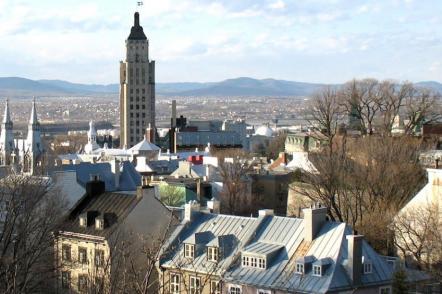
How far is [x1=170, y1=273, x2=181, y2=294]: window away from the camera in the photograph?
4362 cm

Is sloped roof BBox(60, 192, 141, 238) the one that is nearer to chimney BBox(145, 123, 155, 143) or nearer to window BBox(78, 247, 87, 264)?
window BBox(78, 247, 87, 264)

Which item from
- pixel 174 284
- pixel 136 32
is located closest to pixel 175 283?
pixel 174 284

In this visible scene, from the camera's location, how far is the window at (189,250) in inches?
1759

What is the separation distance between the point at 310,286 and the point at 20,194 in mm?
13915

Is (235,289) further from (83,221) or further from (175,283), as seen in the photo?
(83,221)

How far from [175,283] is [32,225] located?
6.09 meters

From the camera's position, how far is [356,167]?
6950 centimetres

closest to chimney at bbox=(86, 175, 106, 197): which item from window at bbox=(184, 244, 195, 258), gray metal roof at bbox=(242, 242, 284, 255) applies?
window at bbox=(184, 244, 195, 258)

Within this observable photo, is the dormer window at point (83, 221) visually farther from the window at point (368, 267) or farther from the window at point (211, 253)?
the window at point (368, 267)

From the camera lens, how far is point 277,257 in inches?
1677

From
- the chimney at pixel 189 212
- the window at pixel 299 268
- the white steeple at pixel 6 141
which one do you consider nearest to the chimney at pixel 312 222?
the window at pixel 299 268

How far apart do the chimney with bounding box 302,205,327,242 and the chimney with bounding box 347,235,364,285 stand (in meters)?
2.31

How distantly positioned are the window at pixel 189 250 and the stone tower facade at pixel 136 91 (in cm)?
13705

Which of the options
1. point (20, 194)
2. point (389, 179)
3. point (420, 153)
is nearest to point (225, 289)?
point (20, 194)
